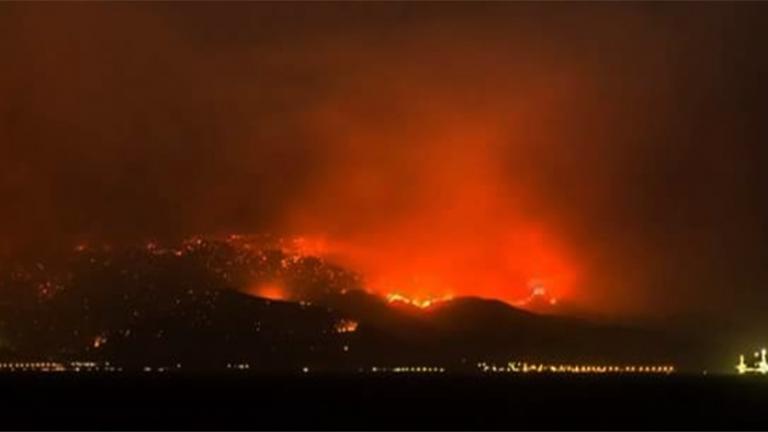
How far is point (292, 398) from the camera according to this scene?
6373 inches

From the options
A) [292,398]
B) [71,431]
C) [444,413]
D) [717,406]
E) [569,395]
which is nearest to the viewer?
[71,431]

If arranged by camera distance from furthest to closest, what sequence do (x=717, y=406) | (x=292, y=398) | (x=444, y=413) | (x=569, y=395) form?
(x=569, y=395) < (x=292, y=398) < (x=717, y=406) < (x=444, y=413)

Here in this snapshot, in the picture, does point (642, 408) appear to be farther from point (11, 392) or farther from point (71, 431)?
point (11, 392)

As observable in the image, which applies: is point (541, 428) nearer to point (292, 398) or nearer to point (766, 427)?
point (766, 427)

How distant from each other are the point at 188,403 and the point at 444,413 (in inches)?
1403

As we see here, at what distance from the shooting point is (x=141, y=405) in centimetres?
13850

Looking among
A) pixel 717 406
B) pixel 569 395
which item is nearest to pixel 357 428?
pixel 717 406

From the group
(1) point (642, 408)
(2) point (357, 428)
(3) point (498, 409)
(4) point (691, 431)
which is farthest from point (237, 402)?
(4) point (691, 431)

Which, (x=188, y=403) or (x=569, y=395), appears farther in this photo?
(x=569, y=395)

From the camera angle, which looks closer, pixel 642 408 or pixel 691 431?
pixel 691 431

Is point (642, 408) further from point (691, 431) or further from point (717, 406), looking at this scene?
point (691, 431)

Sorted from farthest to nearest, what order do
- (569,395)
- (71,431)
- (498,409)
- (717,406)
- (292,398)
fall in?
1. (569,395)
2. (292,398)
3. (717,406)
4. (498,409)
5. (71,431)

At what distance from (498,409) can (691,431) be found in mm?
33969

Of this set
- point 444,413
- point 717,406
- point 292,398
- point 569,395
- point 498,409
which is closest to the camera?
point 444,413
